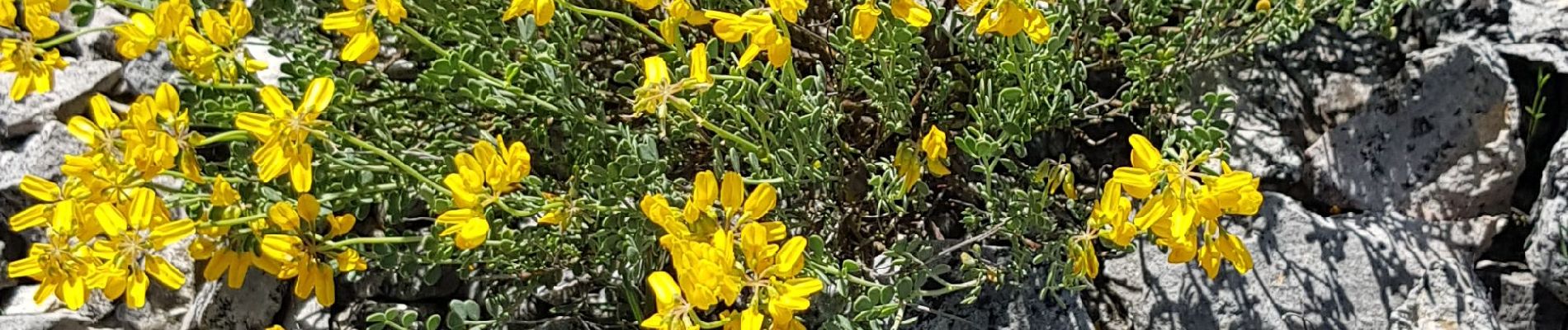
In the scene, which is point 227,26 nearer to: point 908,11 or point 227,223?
point 227,223

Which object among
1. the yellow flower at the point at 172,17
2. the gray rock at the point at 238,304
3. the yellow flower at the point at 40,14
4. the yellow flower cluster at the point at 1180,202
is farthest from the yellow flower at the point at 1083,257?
the gray rock at the point at 238,304

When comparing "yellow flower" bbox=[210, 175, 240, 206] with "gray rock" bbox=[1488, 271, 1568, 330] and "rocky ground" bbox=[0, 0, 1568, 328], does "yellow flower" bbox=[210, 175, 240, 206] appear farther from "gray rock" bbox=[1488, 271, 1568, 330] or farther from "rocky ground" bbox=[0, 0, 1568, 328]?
"gray rock" bbox=[1488, 271, 1568, 330]

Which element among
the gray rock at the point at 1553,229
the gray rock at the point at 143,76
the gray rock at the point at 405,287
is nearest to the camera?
the gray rock at the point at 1553,229

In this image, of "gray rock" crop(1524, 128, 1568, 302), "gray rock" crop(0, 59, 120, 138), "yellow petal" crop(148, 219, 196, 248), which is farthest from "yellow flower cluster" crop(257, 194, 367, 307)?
"gray rock" crop(1524, 128, 1568, 302)

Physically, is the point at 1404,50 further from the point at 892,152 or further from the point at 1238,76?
the point at 892,152

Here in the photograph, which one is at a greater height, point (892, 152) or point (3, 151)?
point (892, 152)

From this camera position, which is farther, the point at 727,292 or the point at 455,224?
the point at 455,224

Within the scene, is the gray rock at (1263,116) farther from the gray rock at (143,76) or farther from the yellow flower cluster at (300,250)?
the gray rock at (143,76)

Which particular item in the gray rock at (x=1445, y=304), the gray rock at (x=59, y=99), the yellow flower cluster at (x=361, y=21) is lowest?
the gray rock at (x=59, y=99)

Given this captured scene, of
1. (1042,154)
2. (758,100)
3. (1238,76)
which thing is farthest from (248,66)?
(1238,76)
